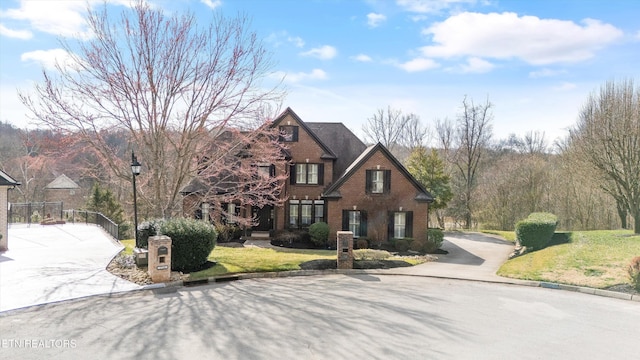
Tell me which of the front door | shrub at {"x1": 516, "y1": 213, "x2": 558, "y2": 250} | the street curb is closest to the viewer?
the street curb

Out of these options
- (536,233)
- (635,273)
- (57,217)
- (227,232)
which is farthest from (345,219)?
(57,217)

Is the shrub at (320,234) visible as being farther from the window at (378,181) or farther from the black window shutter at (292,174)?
the black window shutter at (292,174)

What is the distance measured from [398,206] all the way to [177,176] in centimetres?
1412

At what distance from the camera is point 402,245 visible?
24250 mm

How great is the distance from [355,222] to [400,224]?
9.39ft

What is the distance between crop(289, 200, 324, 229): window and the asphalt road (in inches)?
615

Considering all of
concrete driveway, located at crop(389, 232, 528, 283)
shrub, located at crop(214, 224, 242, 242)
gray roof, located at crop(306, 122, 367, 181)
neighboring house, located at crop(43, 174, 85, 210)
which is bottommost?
concrete driveway, located at crop(389, 232, 528, 283)

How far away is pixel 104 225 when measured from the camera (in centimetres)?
2694

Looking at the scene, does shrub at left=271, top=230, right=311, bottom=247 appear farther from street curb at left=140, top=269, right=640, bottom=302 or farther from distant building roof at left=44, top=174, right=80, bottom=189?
distant building roof at left=44, top=174, right=80, bottom=189

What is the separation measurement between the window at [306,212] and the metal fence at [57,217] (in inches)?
446

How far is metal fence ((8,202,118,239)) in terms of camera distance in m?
25.7

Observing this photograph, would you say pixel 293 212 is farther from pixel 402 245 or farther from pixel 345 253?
pixel 345 253

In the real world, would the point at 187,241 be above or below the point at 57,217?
above

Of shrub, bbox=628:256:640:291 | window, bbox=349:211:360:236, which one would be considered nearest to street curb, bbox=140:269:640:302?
shrub, bbox=628:256:640:291
